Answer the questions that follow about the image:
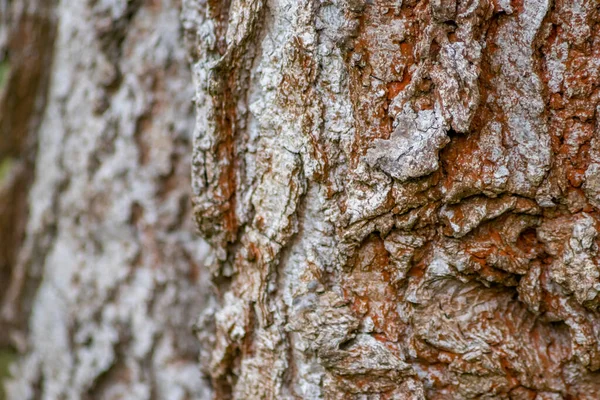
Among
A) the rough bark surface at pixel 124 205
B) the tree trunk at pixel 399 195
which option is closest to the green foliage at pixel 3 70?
the rough bark surface at pixel 124 205

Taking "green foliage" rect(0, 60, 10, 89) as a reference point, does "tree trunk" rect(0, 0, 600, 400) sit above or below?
below

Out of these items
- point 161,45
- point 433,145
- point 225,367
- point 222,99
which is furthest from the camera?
point 161,45

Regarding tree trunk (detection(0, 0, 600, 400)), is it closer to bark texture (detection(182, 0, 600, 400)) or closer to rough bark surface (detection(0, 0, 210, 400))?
bark texture (detection(182, 0, 600, 400))

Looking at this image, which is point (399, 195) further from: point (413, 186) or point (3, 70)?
point (3, 70)

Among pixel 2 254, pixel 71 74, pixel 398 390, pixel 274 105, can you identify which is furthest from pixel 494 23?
pixel 2 254

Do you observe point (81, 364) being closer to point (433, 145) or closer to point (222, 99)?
point (222, 99)

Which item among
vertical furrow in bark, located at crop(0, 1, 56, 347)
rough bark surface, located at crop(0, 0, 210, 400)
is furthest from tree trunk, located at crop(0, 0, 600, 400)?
vertical furrow in bark, located at crop(0, 1, 56, 347)

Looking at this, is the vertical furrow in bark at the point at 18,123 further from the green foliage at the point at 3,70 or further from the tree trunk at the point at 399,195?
the tree trunk at the point at 399,195
